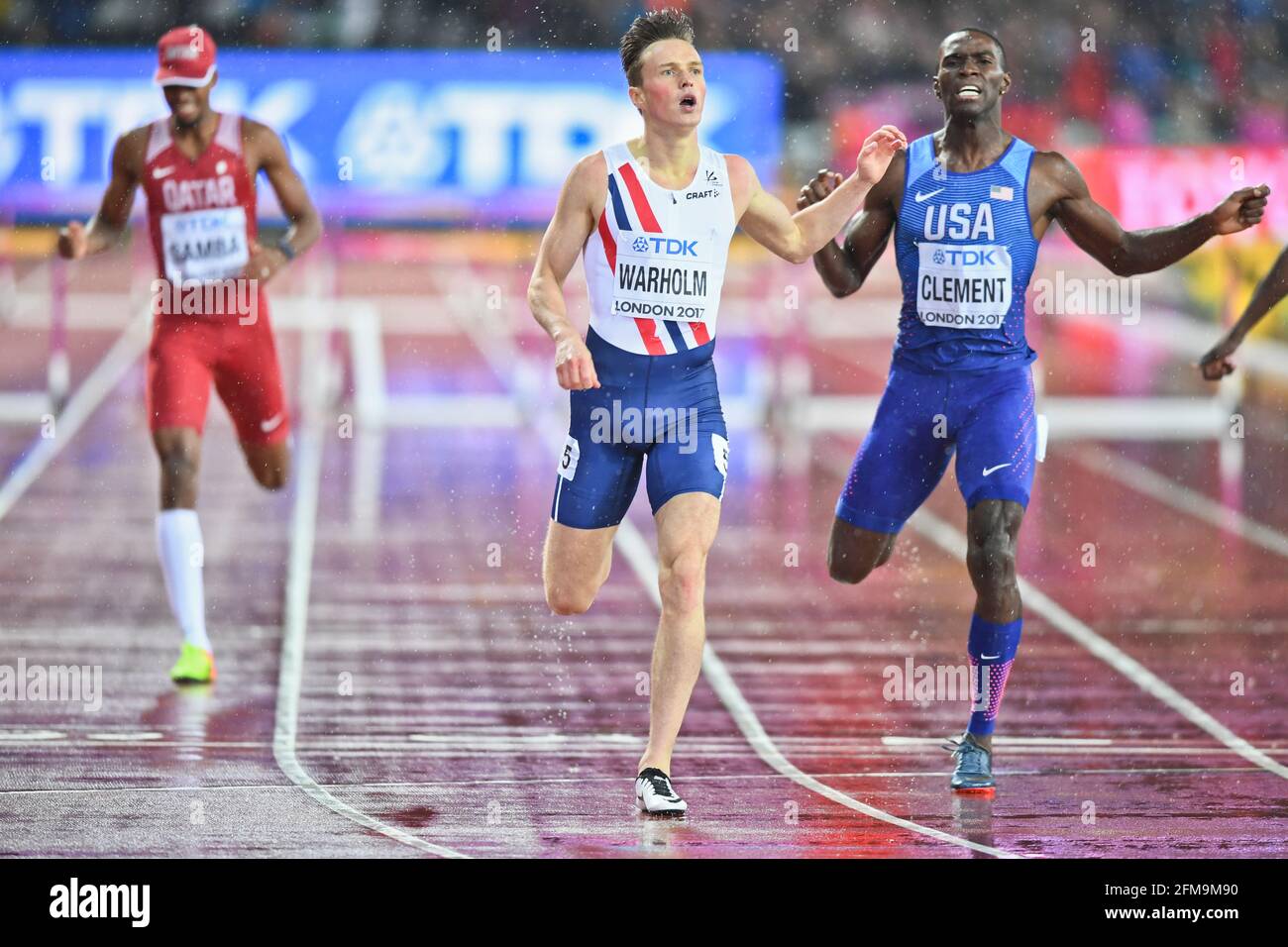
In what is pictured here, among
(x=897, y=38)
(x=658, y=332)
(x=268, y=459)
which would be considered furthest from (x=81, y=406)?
(x=897, y=38)

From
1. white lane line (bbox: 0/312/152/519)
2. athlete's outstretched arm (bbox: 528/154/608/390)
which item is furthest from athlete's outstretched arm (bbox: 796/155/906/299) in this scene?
white lane line (bbox: 0/312/152/519)

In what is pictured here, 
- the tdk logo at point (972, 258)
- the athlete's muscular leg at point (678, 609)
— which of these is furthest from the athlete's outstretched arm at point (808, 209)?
the athlete's muscular leg at point (678, 609)

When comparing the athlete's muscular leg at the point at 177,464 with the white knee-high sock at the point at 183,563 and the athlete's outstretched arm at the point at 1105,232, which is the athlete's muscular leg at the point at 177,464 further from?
the athlete's outstretched arm at the point at 1105,232

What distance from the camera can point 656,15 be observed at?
778cm

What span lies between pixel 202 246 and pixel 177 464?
0.96m

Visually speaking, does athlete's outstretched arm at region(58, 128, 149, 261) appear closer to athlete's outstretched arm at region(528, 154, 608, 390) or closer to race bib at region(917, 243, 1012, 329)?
athlete's outstretched arm at region(528, 154, 608, 390)

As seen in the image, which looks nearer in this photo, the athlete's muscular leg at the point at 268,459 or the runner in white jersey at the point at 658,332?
the runner in white jersey at the point at 658,332

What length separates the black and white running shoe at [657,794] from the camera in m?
7.45

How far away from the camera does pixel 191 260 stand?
10.1 m

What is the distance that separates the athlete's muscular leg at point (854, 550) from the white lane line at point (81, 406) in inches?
293

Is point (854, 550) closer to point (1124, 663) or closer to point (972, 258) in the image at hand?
point (972, 258)

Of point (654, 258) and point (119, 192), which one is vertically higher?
point (119, 192)

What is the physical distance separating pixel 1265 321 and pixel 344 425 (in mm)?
9943
